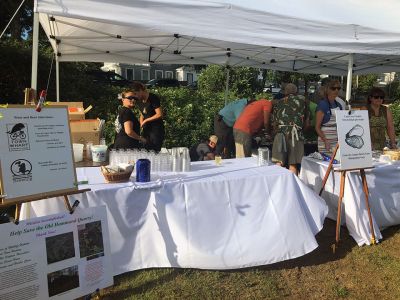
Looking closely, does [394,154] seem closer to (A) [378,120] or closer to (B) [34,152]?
(A) [378,120]

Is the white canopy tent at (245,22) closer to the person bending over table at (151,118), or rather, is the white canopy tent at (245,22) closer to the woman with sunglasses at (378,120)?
the woman with sunglasses at (378,120)

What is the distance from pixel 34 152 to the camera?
2102 mm

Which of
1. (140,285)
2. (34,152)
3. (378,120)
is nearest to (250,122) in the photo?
(378,120)

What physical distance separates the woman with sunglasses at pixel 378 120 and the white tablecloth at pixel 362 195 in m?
0.55

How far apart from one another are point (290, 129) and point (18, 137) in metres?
2.83

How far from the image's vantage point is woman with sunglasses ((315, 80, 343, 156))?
152 inches

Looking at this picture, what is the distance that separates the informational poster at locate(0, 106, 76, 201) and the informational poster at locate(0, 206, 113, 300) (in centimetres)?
19

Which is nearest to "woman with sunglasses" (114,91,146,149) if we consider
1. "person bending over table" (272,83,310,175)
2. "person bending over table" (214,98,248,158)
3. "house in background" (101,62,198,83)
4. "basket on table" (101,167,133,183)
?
"basket on table" (101,167,133,183)

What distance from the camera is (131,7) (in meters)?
2.69

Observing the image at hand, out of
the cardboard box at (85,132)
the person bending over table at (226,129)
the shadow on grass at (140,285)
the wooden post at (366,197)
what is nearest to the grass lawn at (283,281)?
the shadow on grass at (140,285)

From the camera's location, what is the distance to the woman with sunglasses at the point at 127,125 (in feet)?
11.9

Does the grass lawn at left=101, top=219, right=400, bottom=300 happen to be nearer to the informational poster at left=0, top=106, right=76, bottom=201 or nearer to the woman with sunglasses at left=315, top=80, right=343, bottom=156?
the informational poster at left=0, top=106, right=76, bottom=201

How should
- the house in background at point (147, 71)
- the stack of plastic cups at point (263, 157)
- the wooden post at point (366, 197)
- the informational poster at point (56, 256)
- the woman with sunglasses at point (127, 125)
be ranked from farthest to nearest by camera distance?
the house in background at point (147, 71) < the woman with sunglasses at point (127, 125) < the stack of plastic cups at point (263, 157) < the wooden post at point (366, 197) < the informational poster at point (56, 256)

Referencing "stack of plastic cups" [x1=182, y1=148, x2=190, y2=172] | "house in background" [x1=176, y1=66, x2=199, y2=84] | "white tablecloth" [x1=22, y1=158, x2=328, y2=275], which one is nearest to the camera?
"white tablecloth" [x1=22, y1=158, x2=328, y2=275]
